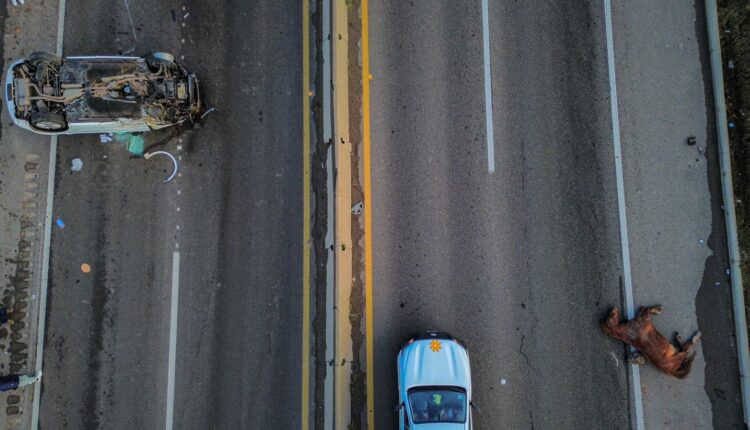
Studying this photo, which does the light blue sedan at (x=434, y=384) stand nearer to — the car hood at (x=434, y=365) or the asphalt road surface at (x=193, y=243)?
the car hood at (x=434, y=365)

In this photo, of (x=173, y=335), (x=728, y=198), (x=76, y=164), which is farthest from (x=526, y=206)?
(x=76, y=164)

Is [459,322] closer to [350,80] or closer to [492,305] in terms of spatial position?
[492,305]

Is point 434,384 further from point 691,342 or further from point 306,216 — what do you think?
point 691,342

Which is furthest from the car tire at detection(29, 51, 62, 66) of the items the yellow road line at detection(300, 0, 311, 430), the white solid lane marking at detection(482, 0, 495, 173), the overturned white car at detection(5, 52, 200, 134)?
the white solid lane marking at detection(482, 0, 495, 173)

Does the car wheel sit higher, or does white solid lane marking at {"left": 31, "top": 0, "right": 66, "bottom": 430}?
the car wheel

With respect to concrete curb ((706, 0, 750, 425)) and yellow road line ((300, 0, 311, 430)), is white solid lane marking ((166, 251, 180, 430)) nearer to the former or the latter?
yellow road line ((300, 0, 311, 430))

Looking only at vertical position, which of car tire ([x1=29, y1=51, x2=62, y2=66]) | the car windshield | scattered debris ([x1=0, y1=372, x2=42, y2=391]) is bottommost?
the car windshield

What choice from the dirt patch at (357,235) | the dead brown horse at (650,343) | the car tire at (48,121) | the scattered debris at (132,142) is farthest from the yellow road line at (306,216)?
the dead brown horse at (650,343)
